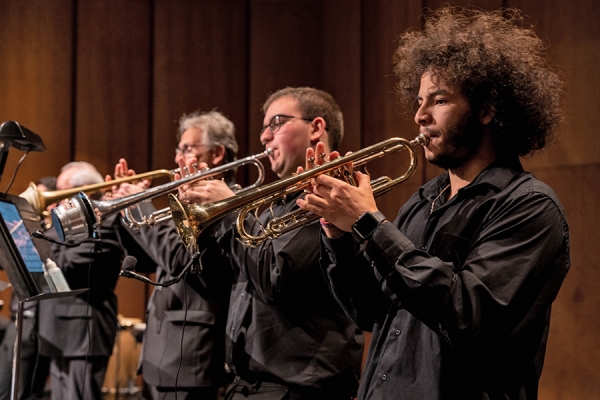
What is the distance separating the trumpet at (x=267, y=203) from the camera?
207 cm

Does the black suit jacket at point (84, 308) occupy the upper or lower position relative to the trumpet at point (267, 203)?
lower

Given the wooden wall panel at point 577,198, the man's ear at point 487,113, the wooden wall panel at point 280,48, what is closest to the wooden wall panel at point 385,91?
the wooden wall panel at point 280,48

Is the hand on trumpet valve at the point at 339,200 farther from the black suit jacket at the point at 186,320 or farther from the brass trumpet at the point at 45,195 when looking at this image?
the brass trumpet at the point at 45,195

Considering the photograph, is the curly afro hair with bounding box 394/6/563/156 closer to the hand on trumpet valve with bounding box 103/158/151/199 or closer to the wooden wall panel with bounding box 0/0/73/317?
the hand on trumpet valve with bounding box 103/158/151/199

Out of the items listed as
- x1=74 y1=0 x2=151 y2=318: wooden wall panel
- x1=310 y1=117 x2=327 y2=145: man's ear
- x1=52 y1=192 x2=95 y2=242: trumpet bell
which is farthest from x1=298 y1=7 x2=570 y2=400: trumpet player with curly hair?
x1=74 y1=0 x2=151 y2=318: wooden wall panel

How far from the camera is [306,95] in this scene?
116 inches

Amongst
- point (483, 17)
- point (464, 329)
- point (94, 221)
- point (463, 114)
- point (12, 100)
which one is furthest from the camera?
point (12, 100)

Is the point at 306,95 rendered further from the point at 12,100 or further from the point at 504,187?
the point at 12,100

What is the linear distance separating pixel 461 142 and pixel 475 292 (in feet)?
1.66

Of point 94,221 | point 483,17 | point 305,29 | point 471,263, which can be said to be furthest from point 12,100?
point 471,263

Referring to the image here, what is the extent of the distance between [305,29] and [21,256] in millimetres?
3544

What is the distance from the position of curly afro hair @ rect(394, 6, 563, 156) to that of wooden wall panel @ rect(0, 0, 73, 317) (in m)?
3.98

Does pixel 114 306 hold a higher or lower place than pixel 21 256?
lower

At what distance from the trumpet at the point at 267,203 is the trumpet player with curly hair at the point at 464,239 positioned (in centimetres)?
15
